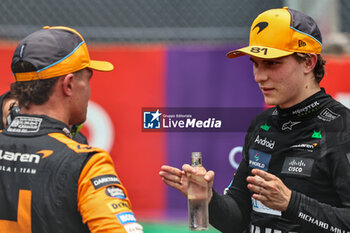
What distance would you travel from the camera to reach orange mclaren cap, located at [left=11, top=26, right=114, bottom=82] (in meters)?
2.34

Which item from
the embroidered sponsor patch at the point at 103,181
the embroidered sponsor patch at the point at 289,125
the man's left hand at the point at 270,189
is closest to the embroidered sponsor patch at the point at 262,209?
the man's left hand at the point at 270,189

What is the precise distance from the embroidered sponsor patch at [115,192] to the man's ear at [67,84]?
523 mm

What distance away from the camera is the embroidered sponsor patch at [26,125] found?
90.7 inches

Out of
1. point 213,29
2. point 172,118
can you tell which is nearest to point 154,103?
point 213,29

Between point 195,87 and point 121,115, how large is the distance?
0.82 m

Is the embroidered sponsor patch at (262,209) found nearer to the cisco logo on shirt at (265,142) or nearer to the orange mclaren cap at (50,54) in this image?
the cisco logo on shirt at (265,142)

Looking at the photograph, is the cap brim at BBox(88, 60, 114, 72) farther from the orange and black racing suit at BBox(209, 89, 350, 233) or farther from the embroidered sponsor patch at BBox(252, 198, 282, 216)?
the embroidered sponsor patch at BBox(252, 198, 282, 216)

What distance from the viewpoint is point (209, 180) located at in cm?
238

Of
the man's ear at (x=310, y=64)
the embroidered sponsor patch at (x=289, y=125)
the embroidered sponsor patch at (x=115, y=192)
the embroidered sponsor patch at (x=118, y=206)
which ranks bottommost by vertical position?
the embroidered sponsor patch at (x=118, y=206)

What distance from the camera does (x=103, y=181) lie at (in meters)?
2.11

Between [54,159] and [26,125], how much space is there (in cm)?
26

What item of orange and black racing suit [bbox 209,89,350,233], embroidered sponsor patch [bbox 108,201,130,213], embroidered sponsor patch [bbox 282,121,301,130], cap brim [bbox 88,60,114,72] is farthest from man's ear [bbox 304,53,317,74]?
embroidered sponsor patch [bbox 108,201,130,213]

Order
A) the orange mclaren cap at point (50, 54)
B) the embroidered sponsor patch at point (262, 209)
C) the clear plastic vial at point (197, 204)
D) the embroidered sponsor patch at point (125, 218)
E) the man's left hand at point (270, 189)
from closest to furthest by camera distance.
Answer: the embroidered sponsor patch at point (125, 218) → the man's left hand at point (270, 189) → the orange mclaren cap at point (50, 54) → the clear plastic vial at point (197, 204) → the embroidered sponsor patch at point (262, 209)

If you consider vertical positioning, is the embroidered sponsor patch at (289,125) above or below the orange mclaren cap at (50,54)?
below
